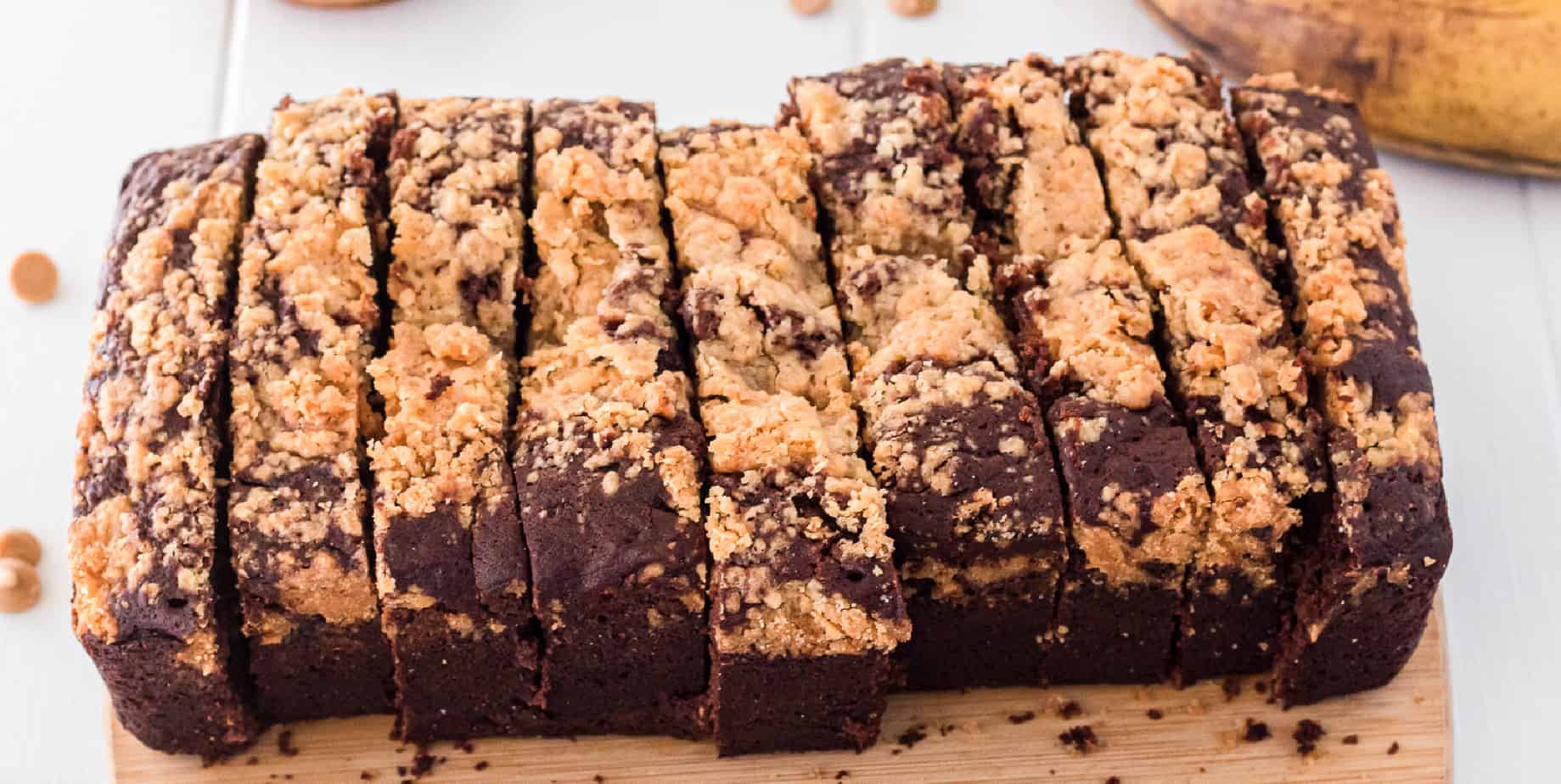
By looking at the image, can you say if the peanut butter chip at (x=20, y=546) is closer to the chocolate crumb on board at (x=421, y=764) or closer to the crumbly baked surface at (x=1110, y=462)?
the chocolate crumb on board at (x=421, y=764)

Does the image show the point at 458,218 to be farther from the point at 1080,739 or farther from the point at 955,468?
the point at 1080,739

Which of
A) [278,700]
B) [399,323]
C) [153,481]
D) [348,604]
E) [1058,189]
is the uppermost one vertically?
[1058,189]

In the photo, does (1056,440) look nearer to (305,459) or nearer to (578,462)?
(578,462)

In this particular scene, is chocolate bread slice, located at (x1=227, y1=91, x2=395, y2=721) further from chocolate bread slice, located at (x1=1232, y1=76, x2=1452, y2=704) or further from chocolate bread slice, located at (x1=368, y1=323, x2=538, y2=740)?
chocolate bread slice, located at (x1=1232, y1=76, x2=1452, y2=704)

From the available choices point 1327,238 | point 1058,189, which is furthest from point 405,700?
point 1327,238

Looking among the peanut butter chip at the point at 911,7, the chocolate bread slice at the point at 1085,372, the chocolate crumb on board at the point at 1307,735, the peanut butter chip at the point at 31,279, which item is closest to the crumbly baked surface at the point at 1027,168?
the chocolate bread slice at the point at 1085,372

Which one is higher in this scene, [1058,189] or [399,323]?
[1058,189]

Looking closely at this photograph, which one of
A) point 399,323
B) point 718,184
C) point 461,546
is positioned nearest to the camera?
point 461,546
